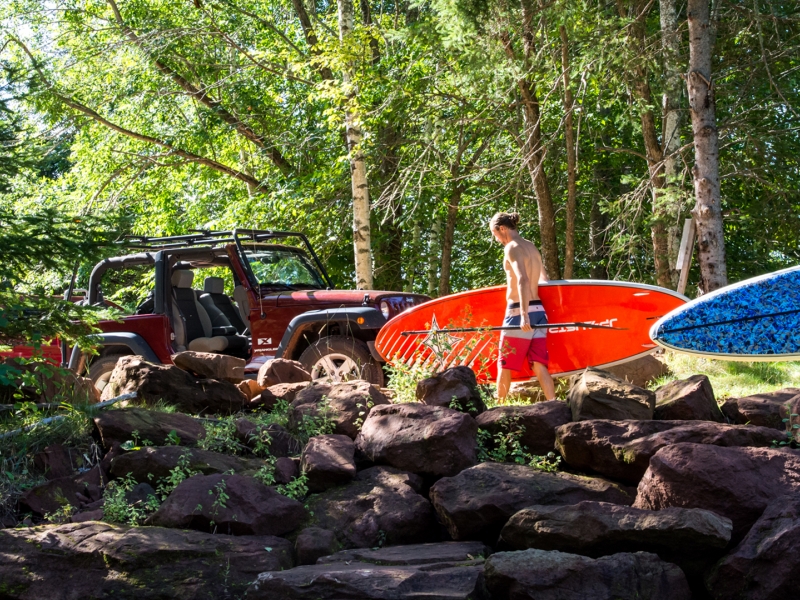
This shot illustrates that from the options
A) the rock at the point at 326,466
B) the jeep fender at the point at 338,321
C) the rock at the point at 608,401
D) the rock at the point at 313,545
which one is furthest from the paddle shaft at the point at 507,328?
the rock at the point at 313,545

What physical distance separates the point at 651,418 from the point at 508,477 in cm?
141

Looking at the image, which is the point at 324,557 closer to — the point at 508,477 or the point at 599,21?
the point at 508,477

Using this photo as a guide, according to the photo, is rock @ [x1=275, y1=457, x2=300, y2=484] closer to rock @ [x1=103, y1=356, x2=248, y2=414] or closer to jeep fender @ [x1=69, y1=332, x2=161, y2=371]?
rock @ [x1=103, y1=356, x2=248, y2=414]

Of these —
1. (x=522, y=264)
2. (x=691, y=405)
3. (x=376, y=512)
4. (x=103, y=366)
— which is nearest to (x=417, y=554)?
(x=376, y=512)

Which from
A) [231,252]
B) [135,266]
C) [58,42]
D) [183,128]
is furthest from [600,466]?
[58,42]

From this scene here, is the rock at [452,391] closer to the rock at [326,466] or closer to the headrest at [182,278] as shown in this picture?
the rock at [326,466]

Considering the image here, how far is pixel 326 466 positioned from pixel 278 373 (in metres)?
2.52

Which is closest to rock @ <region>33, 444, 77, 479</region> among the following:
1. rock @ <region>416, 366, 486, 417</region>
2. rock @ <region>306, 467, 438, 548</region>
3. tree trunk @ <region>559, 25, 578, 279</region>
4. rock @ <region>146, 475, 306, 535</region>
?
rock @ <region>146, 475, 306, 535</region>

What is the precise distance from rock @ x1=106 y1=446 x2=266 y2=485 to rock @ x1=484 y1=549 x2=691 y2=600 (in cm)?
219

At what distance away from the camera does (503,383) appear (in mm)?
7445

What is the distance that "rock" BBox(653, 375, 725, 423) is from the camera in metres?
6.00

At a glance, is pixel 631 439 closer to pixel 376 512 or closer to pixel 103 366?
pixel 376 512

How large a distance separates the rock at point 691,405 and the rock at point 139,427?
3297 millimetres

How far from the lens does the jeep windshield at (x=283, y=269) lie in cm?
998
